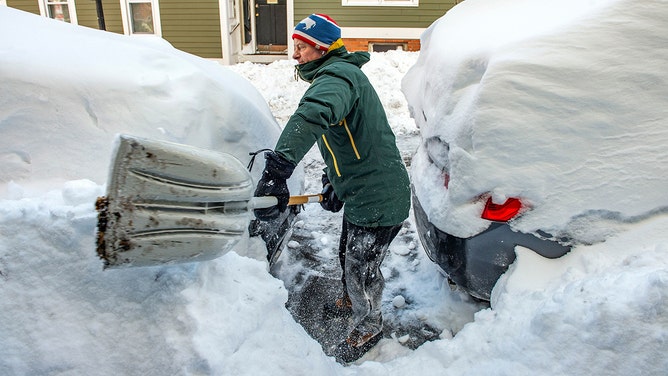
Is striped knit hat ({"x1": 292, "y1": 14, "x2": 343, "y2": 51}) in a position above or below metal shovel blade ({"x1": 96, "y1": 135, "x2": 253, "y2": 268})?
above

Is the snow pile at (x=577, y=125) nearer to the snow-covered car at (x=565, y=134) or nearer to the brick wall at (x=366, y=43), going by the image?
the snow-covered car at (x=565, y=134)

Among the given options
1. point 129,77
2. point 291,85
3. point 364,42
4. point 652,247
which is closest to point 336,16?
point 364,42

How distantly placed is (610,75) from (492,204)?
2.32 feet

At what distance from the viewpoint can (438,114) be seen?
220 cm

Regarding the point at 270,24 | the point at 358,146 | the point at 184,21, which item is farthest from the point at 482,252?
the point at 270,24

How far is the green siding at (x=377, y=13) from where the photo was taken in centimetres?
1101

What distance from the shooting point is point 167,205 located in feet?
4.47

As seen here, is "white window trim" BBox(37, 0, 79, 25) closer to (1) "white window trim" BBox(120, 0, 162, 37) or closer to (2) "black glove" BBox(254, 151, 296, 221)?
(1) "white window trim" BBox(120, 0, 162, 37)

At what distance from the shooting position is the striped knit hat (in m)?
2.20

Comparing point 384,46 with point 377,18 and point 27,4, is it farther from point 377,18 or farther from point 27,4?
point 27,4

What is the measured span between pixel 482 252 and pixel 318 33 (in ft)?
4.40

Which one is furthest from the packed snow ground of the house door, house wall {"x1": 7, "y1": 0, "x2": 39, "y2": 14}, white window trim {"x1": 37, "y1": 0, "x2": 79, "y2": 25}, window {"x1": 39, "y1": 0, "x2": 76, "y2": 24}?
house wall {"x1": 7, "y1": 0, "x2": 39, "y2": 14}

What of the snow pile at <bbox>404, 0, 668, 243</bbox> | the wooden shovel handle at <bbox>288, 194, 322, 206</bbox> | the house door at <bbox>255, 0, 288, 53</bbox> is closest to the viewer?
the snow pile at <bbox>404, 0, 668, 243</bbox>

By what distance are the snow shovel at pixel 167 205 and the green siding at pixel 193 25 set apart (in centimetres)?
1094
